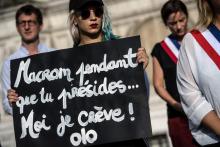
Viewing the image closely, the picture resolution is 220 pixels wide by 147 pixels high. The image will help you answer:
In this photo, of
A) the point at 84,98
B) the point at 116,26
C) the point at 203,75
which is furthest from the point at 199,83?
the point at 116,26

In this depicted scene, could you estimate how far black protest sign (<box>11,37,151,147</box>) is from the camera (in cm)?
444

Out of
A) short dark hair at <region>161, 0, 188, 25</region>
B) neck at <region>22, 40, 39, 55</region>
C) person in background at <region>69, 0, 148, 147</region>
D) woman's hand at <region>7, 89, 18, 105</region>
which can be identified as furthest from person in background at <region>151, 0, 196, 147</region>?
woman's hand at <region>7, 89, 18, 105</region>

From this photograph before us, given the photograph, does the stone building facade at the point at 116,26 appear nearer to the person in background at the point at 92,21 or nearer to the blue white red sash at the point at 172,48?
the blue white red sash at the point at 172,48

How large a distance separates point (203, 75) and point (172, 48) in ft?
9.39

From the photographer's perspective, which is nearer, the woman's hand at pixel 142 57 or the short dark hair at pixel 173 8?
the woman's hand at pixel 142 57

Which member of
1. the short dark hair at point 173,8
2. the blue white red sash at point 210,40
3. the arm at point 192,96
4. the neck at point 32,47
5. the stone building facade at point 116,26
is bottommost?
the arm at point 192,96

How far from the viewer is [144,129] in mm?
4359

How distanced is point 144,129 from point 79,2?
0.91 m

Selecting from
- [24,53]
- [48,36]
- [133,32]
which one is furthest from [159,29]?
[24,53]

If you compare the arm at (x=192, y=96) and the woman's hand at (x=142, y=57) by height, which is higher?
the woman's hand at (x=142, y=57)

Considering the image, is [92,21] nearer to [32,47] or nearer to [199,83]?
[199,83]

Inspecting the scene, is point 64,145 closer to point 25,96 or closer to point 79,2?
point 25,96

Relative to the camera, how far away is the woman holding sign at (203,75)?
11.1 feet

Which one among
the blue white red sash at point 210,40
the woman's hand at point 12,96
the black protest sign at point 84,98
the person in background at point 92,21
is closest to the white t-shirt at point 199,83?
the blue white red sash at point 210,40
